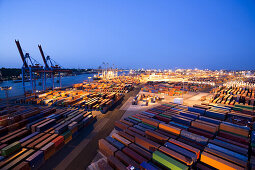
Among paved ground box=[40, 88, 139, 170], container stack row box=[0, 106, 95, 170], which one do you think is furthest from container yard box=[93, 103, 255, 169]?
container stack row box=[0, 106, 95, 170]

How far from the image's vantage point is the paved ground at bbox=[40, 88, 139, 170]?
1573 cm

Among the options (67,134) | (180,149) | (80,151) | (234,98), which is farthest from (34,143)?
(234,98)

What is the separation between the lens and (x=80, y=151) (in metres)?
18.3

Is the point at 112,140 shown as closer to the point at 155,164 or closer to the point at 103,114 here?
the point at 155,164

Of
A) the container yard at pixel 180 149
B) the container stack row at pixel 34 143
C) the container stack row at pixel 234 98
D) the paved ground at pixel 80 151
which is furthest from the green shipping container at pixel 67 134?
the container stack row at pixel 234 98

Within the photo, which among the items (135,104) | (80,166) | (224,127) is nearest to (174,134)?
(224,127)

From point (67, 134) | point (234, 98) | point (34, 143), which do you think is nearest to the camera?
point (34, 143)

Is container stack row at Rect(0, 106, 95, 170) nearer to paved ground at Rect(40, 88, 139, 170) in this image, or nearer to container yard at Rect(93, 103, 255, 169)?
paved ground at Rect(40, 88, 139, 170)

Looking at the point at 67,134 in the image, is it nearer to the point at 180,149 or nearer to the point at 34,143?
the point at 34,143

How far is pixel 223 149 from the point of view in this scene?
15242 millimetres

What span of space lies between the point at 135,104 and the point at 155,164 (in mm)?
30382

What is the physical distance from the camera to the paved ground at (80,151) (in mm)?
15726

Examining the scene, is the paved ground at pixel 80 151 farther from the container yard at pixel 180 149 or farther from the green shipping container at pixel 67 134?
the container yard at pixel 180 149

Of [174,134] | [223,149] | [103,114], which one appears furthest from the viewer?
[103,114]
